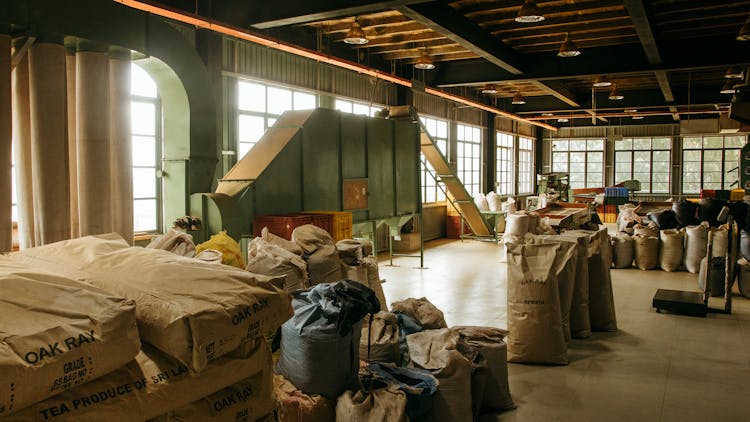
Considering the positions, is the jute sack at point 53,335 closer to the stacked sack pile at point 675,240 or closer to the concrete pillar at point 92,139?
the concrete pillar at point 92,139

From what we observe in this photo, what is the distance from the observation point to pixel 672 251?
905 cm

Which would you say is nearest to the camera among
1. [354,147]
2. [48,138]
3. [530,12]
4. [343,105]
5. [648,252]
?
[48,138]

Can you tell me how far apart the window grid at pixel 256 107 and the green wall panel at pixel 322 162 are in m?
1.46

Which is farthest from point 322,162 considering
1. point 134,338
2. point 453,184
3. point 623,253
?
point 623,253

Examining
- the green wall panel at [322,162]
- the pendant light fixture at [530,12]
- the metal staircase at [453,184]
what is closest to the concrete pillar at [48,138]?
the green wall panel at [322,162]

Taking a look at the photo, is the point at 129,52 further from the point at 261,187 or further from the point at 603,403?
the point at 603,403

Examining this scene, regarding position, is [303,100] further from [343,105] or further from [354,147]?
[354,147]

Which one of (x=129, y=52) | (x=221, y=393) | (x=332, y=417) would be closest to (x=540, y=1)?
(x=129, y=52)

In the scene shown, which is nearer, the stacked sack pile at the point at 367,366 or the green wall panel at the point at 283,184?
the stacked sack pile at the point at 367,366

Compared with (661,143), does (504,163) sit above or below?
below

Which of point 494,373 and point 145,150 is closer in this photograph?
point 494,373

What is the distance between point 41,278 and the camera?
191 cm

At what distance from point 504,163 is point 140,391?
1770 centimetres

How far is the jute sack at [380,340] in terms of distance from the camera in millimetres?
3434
